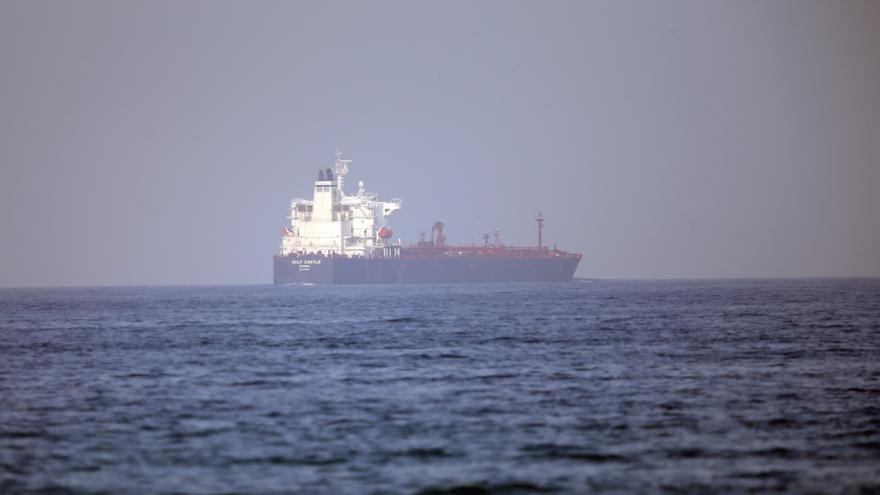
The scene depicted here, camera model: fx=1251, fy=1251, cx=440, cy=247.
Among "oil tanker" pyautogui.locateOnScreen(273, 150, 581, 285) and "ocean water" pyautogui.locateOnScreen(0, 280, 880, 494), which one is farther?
"oil tanker" pyautogui.locateOnScreen(273, 150, 581, 285)

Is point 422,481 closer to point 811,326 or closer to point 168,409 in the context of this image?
point 168,409

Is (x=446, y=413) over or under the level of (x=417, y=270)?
under

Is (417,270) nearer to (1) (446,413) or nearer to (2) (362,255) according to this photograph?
(2) (362,255)

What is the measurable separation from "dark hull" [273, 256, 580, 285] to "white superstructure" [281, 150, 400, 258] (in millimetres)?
2614

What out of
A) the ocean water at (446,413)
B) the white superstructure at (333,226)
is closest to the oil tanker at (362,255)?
the white superstructure at (333,226)

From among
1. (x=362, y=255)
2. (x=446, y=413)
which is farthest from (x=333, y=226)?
(x=446, y=413)

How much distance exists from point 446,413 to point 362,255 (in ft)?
486

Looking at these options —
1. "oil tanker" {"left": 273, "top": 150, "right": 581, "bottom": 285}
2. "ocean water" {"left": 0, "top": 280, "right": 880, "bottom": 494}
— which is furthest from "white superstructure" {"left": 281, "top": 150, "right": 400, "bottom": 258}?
"ocean water" {"left": 0, "top": 280, "right": 880, "bottom": 494}

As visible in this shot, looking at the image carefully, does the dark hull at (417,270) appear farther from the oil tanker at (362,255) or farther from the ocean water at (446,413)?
the ocean water at (446,413)

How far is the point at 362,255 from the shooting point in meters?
176

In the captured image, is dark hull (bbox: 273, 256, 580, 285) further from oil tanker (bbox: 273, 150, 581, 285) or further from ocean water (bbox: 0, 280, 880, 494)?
ocean water (bbox: 0, 280, 880, 494)

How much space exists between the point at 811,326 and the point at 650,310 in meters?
22.2

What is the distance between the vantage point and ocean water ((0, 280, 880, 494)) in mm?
20844

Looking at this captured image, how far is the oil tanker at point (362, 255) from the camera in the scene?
17138cm
